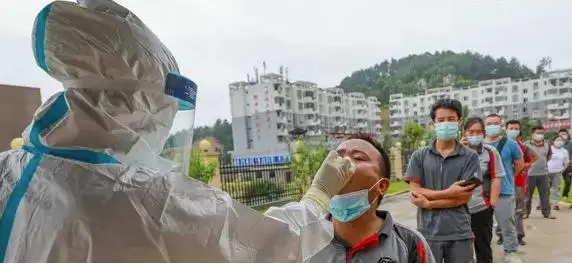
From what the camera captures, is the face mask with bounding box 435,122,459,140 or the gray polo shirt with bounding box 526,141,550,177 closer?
the face mask with bounding box 435,122,459,140

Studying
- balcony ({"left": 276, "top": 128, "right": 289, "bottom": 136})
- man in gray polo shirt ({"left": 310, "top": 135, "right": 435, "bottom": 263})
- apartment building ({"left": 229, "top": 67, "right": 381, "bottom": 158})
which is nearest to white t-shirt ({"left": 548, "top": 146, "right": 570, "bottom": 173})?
apartment building ({"left": 229, "top": 67, "right": 381, "bottom": 158})

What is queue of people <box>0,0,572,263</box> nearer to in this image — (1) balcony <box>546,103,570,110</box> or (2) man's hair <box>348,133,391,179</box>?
(2) man's hair <box>348,133,391,179</box>

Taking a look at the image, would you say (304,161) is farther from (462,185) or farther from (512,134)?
(462,185)

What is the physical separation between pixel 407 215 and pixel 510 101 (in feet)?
11.7

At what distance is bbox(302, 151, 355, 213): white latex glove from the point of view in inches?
35.1

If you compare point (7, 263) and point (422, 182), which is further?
point (422, 182)

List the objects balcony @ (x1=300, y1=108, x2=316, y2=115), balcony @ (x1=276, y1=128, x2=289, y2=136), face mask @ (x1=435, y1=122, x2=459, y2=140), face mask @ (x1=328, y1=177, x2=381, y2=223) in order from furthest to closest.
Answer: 1. balcony @ (x1=300, y1=108, x2=316, y2=115)
2. balcony @ (x1=276, y1=128, x2=289, y2=136)
3. face mask @ (x1=435, y1=122, x2=459, y2=140)
4. face mask @ (x1=328, y1=177, x2=381, y2=223)

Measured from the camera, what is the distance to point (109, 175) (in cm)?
56

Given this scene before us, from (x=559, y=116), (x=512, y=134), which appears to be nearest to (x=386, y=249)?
(x=512, y=134)

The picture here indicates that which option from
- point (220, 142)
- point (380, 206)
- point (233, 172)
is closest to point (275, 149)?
point (233, 172)

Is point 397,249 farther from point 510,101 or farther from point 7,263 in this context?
point 510,101

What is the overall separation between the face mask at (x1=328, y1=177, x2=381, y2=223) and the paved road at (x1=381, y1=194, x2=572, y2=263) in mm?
1160

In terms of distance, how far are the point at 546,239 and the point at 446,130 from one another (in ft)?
7.60

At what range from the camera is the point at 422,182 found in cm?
183
